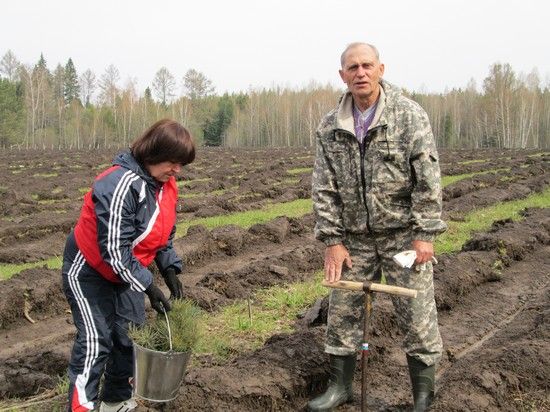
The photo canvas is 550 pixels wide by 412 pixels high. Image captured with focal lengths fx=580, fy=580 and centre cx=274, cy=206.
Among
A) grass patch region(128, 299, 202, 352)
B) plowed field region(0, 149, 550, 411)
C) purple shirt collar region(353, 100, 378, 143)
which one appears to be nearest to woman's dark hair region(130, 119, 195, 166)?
grass patch region(128, 299, 202, 352)

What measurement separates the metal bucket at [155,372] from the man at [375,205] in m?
1.07

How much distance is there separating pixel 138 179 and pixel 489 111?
69275mm

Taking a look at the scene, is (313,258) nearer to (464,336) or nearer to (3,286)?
(464,336)

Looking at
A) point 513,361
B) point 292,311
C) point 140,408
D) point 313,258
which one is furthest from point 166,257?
point 313,258

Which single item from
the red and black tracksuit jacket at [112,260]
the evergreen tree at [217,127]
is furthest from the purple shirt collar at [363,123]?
the evergreen tree at [217,127]

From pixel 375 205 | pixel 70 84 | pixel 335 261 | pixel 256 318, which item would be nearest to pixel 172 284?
pixel 335 261

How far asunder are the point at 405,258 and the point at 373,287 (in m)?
0.25

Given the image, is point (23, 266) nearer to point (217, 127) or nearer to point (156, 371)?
point (156, 371)

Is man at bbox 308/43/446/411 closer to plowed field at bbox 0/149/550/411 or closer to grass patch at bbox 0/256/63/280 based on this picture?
plowed field at bbox 0/149/550/411

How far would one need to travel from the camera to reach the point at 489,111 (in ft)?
219

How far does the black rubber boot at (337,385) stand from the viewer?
380 centimetres

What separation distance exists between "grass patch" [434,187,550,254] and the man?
19.0 feet

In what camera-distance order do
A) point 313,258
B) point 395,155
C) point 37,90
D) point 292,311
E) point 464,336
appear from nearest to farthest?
point 395,155 < point 464,336 < point 292,311 < point 313,258 < point 37,90

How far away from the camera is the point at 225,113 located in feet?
253
